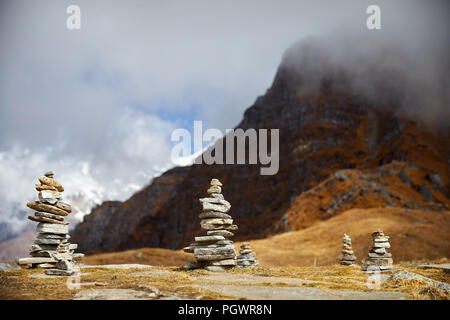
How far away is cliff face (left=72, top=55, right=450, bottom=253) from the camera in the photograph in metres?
50.9

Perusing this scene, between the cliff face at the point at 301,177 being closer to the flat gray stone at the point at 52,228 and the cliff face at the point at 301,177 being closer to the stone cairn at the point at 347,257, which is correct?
the stone cairn at the point at 347,257

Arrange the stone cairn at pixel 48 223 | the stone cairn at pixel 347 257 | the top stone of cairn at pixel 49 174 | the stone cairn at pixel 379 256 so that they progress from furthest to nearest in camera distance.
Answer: the stone cairn at pixel 347 257
the stone cairn at pixel 379 256
the top stone of cairn at pixel 49 174
the stone cairn at pixel 48 223

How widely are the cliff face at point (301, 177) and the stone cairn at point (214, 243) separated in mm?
36486

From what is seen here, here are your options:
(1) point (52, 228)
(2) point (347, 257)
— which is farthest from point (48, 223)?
(2) point (347, 257)

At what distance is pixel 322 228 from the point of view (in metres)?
38.2

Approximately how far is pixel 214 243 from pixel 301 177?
185 feet

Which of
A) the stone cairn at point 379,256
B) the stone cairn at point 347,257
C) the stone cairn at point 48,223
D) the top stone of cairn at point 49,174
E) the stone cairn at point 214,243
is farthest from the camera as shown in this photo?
the stone cairn at point 347,257

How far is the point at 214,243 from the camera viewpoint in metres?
13.1

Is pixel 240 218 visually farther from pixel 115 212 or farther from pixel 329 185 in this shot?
pixel 115 212

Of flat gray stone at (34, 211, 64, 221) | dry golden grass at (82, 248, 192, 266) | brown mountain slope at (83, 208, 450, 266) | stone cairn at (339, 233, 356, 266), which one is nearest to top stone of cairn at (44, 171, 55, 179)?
flat gray stone at (34, 211, 64, 221)

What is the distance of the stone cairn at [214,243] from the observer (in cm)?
1261

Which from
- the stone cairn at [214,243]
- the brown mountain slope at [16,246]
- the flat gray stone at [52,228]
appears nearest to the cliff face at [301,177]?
the stone cairn at [214,243]

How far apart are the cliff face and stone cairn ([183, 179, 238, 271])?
36486 millimetres
